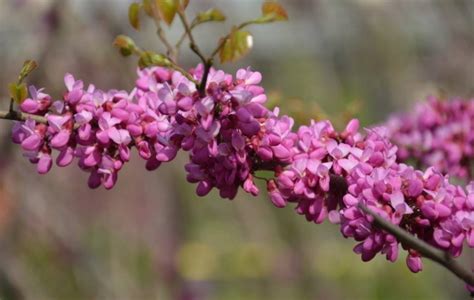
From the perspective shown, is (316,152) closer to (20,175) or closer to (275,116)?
(275,116)

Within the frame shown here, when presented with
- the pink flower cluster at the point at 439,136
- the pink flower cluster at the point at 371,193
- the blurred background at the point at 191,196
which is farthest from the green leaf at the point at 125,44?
the pink flower cluster at the point at 439,136

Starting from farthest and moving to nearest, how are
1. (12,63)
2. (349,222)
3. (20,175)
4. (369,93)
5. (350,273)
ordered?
1. (350,273)
2. (369,93)
3. (12,63)
4. (20,175)
5. (349,222)

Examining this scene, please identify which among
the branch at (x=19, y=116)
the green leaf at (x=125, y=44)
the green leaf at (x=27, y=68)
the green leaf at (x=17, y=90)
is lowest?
the branch at (x=19, y=116)

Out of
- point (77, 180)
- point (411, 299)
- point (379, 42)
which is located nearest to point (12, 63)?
point (379, 42)

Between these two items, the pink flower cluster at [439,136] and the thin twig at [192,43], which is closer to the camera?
the thin twig at [192,43]

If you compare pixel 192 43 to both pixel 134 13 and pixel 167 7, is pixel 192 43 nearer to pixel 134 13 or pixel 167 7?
pixel 167 7

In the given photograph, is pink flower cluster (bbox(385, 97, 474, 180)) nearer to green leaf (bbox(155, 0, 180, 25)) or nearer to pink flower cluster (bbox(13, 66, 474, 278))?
pink flower cluster (bbox(13, 66, 474, 278))

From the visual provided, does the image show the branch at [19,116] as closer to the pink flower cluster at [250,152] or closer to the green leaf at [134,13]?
the pink flower cluster at [250,152]

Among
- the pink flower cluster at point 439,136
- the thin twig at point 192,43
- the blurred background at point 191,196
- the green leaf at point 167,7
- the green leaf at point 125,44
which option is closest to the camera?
the thin twig at point 192,43
